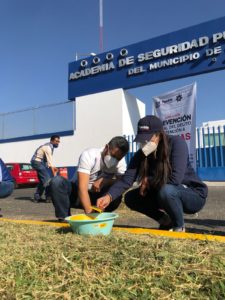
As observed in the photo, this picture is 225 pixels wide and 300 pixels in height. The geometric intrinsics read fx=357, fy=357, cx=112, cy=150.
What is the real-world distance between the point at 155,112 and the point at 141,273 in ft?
24.0

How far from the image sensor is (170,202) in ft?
11.2

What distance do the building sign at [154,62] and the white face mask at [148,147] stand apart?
11.7m

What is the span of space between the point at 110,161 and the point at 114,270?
1880 mm

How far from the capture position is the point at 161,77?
51.0 feet

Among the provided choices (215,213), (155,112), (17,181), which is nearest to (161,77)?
(155,112)

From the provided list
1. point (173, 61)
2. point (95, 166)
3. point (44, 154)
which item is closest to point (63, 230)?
point (95, 166)

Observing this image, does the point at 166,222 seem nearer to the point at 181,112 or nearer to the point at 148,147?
the point at 148,147

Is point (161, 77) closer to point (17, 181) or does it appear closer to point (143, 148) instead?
point (17, 181)

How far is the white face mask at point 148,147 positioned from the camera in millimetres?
3485

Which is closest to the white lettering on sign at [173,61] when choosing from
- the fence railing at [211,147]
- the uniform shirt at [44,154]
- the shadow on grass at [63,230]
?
the fence railing at [211,147]

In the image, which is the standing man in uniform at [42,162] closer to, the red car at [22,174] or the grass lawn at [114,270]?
the grass lawn at [114,270]

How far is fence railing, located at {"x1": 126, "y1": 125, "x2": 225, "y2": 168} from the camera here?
13.3 m

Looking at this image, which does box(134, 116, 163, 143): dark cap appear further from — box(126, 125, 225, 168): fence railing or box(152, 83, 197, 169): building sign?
box(126, 125, 225, 168): fence railing

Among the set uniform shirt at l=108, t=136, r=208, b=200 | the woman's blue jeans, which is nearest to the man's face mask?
uniform shirt at l=108, t=136, r=208, b=200
